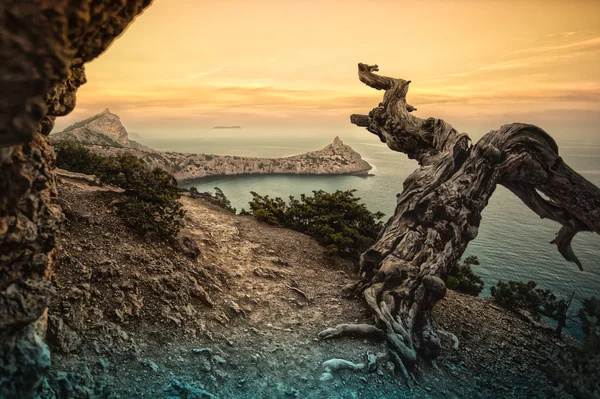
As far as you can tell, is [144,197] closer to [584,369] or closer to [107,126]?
[584,369]

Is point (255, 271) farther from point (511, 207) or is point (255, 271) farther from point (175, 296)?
point (511, 207)

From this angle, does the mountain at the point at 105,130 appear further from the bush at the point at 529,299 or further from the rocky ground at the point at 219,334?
the bush at the point at 529,299

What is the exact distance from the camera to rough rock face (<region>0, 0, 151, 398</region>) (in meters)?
2.78

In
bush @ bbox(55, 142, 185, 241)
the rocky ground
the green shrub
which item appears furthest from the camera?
the green shrub

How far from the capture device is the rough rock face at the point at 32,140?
2.78 m

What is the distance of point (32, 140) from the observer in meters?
4.02

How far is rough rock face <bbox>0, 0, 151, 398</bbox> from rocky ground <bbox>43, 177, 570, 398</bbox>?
84 cm

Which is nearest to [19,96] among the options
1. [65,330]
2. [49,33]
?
[49,33]

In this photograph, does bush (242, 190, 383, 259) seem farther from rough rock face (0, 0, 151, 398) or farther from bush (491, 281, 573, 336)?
rough rock face (0, 0, 151, 398)

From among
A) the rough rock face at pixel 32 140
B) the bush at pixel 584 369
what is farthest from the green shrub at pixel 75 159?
the bush at pixel 584 369

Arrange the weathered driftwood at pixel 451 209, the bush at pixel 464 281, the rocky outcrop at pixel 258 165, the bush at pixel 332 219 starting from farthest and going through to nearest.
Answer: the rocky outcrop at pixel 258 165, the bush at pixel 332 219, the bush at pixel 464 281, the weathered driftwood at pixel 451 209

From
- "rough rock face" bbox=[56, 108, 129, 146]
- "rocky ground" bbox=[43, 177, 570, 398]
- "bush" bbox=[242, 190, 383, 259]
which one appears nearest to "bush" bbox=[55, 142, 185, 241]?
"rocky ground" bbox=[43, 177, 570, 398]

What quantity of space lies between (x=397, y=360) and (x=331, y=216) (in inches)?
327

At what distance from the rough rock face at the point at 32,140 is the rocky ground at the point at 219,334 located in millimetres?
841
